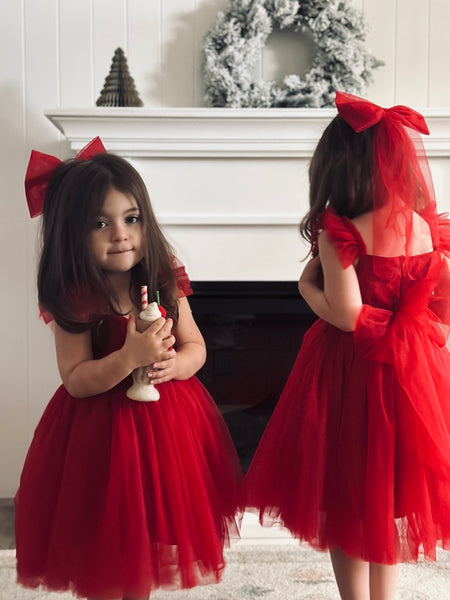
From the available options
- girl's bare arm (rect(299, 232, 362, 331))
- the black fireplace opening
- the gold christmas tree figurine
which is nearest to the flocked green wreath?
the gold christmas tree figurine

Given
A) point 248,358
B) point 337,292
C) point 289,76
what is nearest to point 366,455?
point 337,292

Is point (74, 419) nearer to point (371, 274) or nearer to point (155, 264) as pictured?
point (155, 264)

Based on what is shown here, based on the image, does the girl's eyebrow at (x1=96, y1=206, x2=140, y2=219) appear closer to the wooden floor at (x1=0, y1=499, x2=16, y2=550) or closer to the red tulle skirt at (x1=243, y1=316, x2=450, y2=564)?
the red tulle skirt at (x1=243, y1=316, x2=450, y2=564)

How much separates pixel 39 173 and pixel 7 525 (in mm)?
1206

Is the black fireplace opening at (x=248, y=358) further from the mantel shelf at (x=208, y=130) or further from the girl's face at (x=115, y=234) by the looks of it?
the girl's face at (x=115, y=234)

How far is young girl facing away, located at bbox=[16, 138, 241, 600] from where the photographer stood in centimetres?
111

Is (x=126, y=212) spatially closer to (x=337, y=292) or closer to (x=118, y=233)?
(x=118, y=233)

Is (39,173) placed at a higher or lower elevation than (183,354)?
higher

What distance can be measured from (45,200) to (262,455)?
0.60 metres

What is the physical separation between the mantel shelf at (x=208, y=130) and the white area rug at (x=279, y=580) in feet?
3.58

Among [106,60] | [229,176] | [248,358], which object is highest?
[106,60]

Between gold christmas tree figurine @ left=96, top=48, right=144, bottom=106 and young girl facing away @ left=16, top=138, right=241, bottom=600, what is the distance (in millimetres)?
738

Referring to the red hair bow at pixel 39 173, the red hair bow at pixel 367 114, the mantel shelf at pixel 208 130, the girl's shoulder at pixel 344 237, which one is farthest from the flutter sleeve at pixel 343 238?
the mantel shelf at pixel 208 130

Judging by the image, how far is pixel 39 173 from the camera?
49.1 inches
